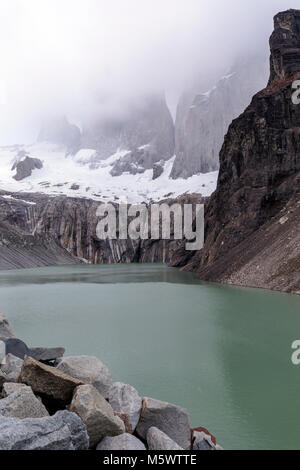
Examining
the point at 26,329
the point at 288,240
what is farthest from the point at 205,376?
the point at 288,240

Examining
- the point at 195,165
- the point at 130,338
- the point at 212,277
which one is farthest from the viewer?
the point at 195,165

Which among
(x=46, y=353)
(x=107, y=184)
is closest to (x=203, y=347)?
(x=46, y=353)

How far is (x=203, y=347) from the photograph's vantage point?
10352mm

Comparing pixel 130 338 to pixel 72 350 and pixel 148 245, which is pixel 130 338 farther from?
pixel 148 245

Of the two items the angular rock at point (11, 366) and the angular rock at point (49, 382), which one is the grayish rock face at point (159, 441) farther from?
the angular rock at point (11, 366)

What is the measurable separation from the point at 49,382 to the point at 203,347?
20.9 ft

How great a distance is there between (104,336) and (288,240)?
1612cm

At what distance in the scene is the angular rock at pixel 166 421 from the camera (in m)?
4.70

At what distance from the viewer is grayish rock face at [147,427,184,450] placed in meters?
4.11

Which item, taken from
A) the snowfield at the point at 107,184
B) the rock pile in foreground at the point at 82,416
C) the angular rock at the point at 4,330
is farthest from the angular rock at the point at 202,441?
the snowfield at the point at 107,184

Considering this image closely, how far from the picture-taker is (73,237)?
339 feet

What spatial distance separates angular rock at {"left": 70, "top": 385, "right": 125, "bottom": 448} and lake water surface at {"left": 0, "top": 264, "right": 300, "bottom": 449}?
1.88 meters

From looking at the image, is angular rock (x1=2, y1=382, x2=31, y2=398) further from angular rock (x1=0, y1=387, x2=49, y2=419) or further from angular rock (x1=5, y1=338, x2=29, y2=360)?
angular rock (x1=5, y1=338, x2=29, y2=360)

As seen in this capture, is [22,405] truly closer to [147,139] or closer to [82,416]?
[82,416]
